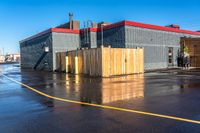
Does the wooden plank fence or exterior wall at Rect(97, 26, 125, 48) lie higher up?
exterior wall at Rect(97, 26, 125, 48)

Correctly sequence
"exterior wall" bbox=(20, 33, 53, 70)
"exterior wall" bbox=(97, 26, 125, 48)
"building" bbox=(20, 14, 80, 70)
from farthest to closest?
1. "exterior wall" bbox=(20, 33, 53, 70)
2. "building" bbox=(20, 14, 80, 70)
3. "exterior wall" bbox=(97, 26, 125, 48)

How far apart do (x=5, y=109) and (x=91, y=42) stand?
2081cm

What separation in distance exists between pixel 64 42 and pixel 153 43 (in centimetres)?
1157

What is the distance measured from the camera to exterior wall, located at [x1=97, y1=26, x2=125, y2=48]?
23.6 metres

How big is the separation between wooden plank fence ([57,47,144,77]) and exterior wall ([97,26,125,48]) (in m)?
2.95

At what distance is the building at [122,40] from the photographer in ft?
79.5

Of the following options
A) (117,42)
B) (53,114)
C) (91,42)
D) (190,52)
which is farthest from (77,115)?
(190,52)

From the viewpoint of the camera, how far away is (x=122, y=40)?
23.6 metres

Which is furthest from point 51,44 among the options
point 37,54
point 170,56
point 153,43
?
point 170,56

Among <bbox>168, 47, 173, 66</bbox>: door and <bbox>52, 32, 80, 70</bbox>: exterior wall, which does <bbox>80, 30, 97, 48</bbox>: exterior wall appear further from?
<bbox>168, 47, 173, 66</bbox>: door

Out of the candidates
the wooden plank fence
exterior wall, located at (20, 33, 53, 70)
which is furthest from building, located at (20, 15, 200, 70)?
the wooden plank fence

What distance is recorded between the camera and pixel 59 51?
28.2 meters

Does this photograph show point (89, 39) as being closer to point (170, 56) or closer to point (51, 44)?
point (51, 44)

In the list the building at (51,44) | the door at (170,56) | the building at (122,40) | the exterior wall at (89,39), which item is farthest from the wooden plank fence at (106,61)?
the door at (170,56)
